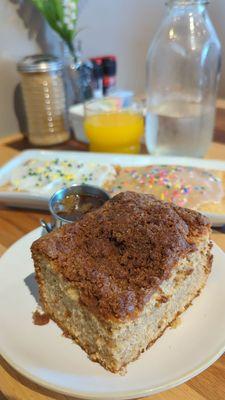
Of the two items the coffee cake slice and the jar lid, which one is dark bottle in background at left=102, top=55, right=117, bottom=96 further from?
the coffee cake slice

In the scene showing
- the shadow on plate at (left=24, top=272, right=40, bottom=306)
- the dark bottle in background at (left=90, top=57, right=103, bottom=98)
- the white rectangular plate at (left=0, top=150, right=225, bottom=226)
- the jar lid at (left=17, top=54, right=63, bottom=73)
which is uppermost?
the jar lid at (left=17, top=54, right=63, bottom=73)

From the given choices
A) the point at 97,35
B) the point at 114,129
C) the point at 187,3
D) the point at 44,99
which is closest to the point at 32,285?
the point at 114,129

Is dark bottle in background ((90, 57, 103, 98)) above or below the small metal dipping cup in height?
above

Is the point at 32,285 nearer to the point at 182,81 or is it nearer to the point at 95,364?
the point at 95,364

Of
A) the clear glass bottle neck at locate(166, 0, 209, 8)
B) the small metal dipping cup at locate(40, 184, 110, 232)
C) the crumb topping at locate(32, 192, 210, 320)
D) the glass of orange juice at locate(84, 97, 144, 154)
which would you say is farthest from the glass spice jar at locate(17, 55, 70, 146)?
the crumb topping at locate(32, 192, 210, 320)

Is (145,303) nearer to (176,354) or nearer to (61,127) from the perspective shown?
(176,354)

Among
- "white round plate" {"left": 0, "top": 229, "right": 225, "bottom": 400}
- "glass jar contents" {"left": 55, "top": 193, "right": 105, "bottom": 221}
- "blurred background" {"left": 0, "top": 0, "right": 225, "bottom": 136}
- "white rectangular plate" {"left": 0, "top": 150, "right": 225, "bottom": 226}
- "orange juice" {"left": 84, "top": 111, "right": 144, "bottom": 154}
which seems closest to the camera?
"white round plate" {"left": 0, "top": 229, "right": 225, "bottom": 400}

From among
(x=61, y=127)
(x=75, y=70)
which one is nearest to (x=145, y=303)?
(x=61, y=127)

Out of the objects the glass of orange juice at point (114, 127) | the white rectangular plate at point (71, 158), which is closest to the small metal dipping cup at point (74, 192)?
the white rectangular plate at point (71, 158)
